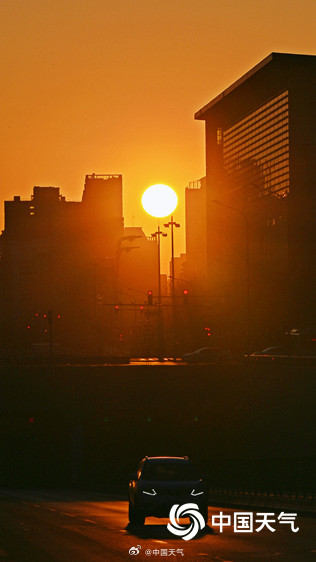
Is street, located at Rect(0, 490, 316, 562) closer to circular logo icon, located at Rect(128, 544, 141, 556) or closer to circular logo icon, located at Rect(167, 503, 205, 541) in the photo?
circular logo icon, located at Rect(128, 544, 141, 556)

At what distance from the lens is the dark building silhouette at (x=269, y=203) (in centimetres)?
10844

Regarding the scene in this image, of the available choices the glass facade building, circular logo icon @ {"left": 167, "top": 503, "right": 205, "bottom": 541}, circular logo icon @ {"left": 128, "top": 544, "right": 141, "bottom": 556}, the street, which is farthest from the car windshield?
the glass facade building

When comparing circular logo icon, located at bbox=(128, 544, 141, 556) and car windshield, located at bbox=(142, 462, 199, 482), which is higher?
car windshield, located at bbox=(142, 462, 199, 482)

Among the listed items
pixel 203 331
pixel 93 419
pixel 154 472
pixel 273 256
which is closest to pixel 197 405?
pixel 93 419

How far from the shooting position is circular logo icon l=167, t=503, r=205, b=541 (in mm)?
20297

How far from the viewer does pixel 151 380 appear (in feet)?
188

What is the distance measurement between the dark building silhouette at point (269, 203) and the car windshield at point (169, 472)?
2952 inches

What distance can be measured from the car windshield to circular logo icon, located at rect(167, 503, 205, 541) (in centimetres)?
62

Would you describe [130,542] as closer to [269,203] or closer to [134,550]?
[134,550]

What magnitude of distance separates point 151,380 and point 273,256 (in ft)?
189

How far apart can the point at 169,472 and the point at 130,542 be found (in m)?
4.03

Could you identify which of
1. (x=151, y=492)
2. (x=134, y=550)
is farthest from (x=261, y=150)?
(x=134, y=550)

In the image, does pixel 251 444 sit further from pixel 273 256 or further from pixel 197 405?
Result: pixel 273 256

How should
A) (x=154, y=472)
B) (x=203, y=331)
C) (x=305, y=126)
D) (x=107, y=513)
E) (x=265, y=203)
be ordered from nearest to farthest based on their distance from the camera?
(x=154, y=472) < (x=107, y=513) < (x=305, y=126) < (x=265, y=203) < (x=203, y=331)
